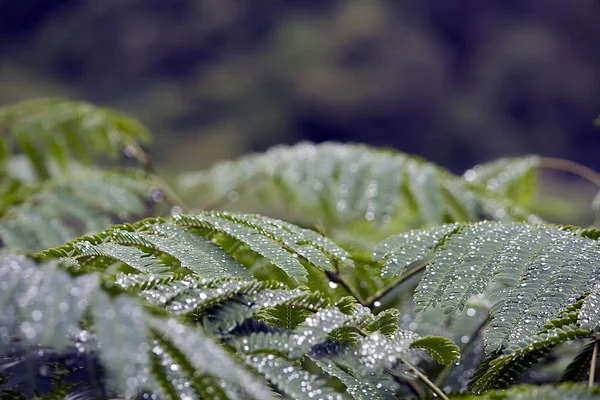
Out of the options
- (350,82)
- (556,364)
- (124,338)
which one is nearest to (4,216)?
(124,338)

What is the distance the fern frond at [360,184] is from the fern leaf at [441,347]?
2.41ft

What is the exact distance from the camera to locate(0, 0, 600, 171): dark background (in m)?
9.48

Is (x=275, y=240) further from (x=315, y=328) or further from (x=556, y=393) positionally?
(x=556, y=393)

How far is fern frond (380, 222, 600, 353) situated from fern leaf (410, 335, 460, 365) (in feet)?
0.11

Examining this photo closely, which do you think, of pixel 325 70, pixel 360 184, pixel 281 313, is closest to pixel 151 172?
pixel 360 184

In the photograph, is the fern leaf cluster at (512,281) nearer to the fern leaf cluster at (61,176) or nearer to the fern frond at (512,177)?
the fern leaf cluster at (61,176)

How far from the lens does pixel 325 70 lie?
35.4 feet

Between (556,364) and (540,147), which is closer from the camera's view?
(556,364)

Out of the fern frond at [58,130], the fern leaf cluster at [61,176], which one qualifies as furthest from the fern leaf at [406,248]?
the fern frond at [58,130]

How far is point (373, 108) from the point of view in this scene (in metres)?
10.4

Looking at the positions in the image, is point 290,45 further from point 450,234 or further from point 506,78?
point 450,234

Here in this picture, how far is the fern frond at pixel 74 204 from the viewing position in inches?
50.9

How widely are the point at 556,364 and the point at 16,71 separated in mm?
10094

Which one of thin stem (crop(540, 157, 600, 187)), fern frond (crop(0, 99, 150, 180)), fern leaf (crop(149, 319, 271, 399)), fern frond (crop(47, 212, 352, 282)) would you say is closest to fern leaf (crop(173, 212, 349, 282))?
fern frond (crop(47, 212, 352, 282))
